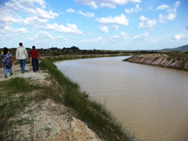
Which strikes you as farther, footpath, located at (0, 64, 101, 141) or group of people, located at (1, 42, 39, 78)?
group of people, located at (1, 42, 39, 78)

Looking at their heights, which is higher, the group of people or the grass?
the group of people

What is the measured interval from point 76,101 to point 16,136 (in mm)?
2062

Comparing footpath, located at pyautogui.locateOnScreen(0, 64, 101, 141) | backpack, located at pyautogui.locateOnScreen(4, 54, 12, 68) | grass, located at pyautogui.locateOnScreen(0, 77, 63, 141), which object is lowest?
footpath, located at pyautogui.locateOnScreen(0, 64, 101, 141)

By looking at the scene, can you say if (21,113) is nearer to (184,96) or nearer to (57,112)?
(57,112)

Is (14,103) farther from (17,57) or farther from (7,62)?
(17,57)

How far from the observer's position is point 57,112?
4047mm

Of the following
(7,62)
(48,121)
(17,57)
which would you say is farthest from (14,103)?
(17,57)

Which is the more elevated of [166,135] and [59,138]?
[59,138]

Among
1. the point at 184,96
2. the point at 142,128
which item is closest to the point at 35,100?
the point at 142,128

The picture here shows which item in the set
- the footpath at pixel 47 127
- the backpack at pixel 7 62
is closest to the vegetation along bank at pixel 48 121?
the footpath at pixel 47 127

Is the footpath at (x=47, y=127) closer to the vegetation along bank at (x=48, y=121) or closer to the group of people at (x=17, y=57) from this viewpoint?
the vegetation along bank at (x=48, y=121)

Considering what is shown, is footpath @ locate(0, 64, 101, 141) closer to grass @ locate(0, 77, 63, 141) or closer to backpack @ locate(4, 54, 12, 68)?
grass @ locate(0, 77, 63, 141)

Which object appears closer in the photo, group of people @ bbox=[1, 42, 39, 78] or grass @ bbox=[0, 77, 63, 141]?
grass @ bbox=[0, 77, 63, 141]

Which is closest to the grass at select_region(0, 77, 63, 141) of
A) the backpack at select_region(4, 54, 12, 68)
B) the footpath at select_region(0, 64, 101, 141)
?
the footpath at select_region(0, 64, 101, 141)
